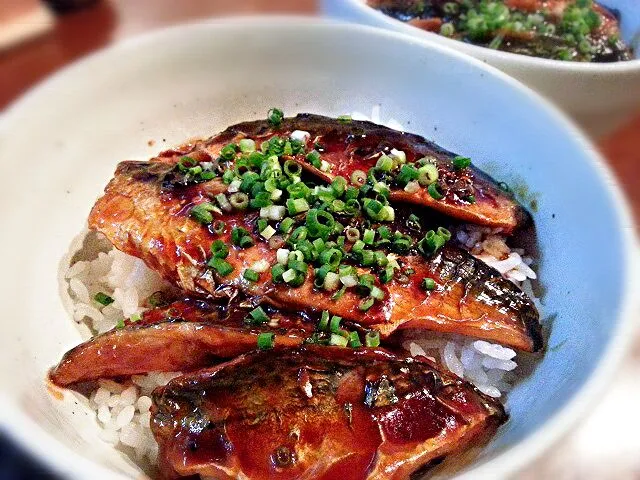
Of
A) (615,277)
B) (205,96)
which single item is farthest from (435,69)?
(615,277)

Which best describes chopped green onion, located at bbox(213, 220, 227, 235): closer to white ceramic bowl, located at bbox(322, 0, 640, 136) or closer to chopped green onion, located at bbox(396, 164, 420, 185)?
chopped green onion, located at bbox(396, 164, 420, 185)

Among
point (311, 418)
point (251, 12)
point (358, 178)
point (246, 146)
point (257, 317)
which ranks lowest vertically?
point (311, 418)

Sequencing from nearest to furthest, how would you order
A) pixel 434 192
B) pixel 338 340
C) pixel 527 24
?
pixel 338 340, pixel 434 192, pixel 527 24

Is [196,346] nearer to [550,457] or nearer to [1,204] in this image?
[1,204]

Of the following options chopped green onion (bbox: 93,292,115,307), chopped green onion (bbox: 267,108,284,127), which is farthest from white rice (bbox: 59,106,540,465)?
chopped green onion (bbox: 267,108,284,127)

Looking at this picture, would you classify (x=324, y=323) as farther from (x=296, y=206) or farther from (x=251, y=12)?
(x=251, y=12)

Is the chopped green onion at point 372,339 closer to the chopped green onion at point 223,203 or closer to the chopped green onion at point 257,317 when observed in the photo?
the chopped green onion at point 257,317

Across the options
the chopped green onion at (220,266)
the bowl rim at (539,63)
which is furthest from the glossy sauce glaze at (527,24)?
the chopped green onion at (220,266)

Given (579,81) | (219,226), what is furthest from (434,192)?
(579,81)
